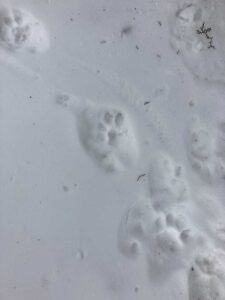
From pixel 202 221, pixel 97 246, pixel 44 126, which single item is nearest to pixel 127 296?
pixel 97 246

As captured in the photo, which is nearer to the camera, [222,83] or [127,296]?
[127,296]

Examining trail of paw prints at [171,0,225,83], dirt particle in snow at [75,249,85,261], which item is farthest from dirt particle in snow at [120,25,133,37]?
dirt particle in snow at [75,249,85,261]

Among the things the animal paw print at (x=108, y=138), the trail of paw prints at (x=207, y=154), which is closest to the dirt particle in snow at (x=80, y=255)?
the animal paw print at (x=108, y=138)

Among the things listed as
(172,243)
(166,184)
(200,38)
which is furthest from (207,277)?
(200,38)

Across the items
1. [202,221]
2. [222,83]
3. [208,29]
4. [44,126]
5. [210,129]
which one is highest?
[208,29]

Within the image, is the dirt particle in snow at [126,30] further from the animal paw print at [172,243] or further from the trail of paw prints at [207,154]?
the animal paw print at [172,243]

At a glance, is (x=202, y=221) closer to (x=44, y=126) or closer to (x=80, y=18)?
(x=44, y=126)
